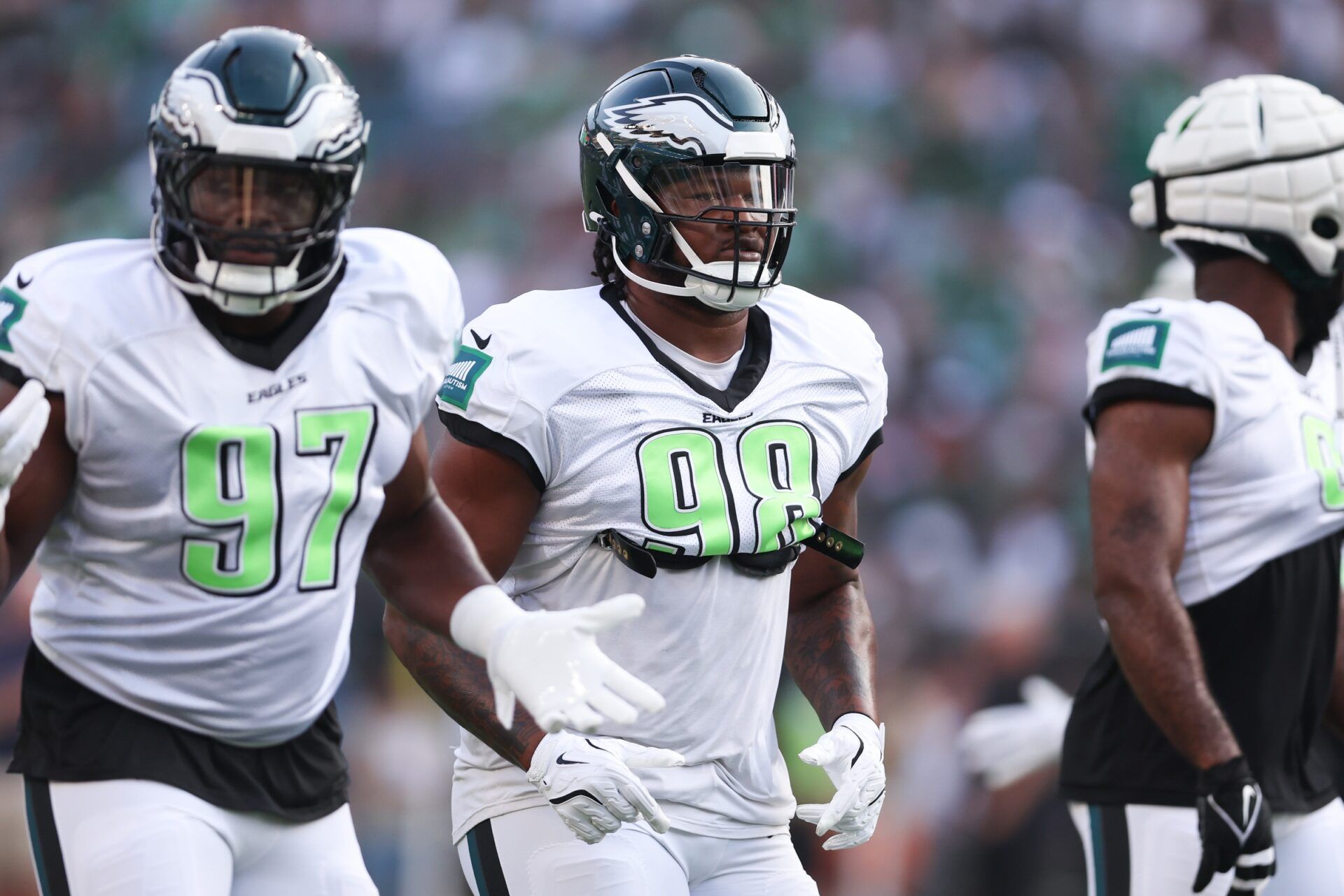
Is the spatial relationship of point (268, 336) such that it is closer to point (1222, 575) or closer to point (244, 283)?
point (244, 283)

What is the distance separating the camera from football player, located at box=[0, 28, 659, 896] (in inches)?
96.3

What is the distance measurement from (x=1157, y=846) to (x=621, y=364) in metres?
1.38

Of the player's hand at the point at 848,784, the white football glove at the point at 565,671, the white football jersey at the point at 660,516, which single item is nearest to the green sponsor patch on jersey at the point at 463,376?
the white football jersey at the point at 660,516

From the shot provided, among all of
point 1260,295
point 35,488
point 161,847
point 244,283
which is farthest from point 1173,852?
point 35,488

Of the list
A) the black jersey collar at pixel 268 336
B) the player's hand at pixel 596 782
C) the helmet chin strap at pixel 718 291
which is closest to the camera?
the black jersey collar at pixel 268 336

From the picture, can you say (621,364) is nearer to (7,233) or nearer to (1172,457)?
(1172,457)

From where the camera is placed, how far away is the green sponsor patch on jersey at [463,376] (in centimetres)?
301

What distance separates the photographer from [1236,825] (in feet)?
10.3

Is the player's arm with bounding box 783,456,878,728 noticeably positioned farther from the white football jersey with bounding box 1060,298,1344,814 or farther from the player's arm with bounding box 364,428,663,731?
the player's arm with bounding box 364,428,663,731

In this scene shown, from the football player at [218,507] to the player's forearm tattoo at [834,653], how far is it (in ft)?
2.61

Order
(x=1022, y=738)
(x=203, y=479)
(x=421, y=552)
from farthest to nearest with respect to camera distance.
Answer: (x=1022, y=738)
(x=421, y=552)
(x=203, y=479)

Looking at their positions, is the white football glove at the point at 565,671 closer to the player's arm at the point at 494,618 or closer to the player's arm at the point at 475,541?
the player's arm at the point at 494,618

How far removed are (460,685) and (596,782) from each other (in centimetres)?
39

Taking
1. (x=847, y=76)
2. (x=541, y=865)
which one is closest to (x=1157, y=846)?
(x=541, y=865)
